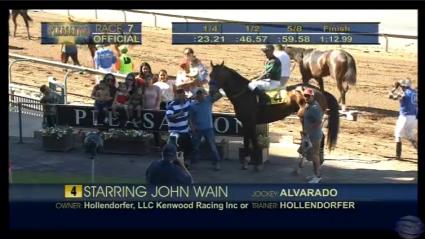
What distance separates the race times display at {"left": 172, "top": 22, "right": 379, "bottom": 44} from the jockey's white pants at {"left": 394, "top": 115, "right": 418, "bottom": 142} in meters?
0.68

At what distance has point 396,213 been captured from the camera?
6824mm

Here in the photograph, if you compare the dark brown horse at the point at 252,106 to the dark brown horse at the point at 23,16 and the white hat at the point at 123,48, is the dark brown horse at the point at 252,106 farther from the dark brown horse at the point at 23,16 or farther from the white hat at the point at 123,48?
the dark brown horse at the point at 23,16

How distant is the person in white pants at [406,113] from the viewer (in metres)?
6.79

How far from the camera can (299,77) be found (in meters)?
6.87

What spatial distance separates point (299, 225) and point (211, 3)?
1.93 m

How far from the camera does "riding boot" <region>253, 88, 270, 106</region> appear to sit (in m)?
6.91

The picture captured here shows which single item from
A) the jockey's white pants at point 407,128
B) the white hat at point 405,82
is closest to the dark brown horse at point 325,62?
the white hat at point 405,82

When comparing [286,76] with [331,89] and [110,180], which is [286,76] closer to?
[331,89]

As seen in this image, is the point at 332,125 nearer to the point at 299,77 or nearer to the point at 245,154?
the point at 299,77

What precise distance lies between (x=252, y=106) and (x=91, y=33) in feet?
4.72

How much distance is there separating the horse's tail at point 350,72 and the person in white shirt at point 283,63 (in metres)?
0.47

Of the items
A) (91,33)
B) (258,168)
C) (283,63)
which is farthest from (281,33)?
(91,33)
